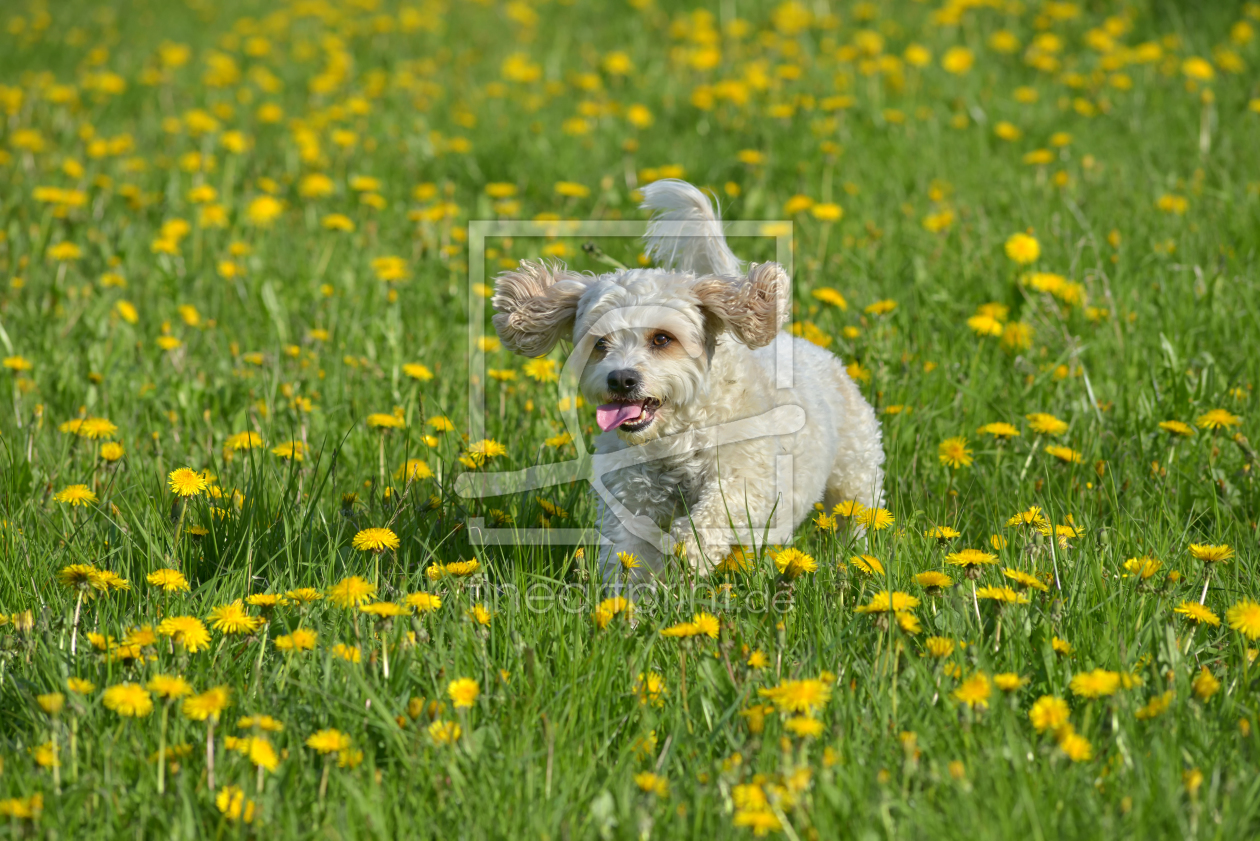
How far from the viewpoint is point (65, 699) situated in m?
2.53

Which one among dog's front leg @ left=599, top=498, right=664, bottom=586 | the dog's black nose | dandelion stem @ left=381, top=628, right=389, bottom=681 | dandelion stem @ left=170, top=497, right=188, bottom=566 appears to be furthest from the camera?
dog's front leg @ left=599, top=498, right=664, bottom=586

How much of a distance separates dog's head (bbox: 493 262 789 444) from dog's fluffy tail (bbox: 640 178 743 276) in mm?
250

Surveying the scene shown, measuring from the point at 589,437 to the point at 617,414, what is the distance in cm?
83

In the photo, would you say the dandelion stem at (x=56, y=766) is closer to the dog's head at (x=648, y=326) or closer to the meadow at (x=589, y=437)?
the meadow at (x=589, y=437)

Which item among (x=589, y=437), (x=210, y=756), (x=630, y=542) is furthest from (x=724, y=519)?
(x=210, y=756)

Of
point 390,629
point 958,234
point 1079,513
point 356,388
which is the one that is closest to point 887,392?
point 1079,513

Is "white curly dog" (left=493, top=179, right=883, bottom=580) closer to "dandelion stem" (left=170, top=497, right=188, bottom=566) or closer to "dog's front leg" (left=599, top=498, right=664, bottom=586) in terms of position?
"dog's front leg" (left=599, top=498, right=664, bottom=586)

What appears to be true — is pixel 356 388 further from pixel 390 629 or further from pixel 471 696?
pixel 471 696

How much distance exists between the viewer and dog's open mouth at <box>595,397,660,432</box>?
364 centimetres

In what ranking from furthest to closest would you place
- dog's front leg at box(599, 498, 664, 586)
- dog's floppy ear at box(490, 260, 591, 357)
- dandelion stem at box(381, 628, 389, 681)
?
dog's floppy ear at box(490, 260, 591, 357) → dog's front leg at box(599, 498, 664, 586) → dandelion stem at box(381, 628, 389, 681)

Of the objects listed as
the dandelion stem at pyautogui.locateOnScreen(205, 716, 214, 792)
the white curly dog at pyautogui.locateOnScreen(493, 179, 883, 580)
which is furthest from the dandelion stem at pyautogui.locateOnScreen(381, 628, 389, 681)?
the white curly dog at pyautogui.locateOnScreen(493, 179, 883, 580)

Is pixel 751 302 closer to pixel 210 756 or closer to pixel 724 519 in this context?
pixel 724 519

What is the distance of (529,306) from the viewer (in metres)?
3.95

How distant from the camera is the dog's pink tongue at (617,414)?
3633 millimetres
